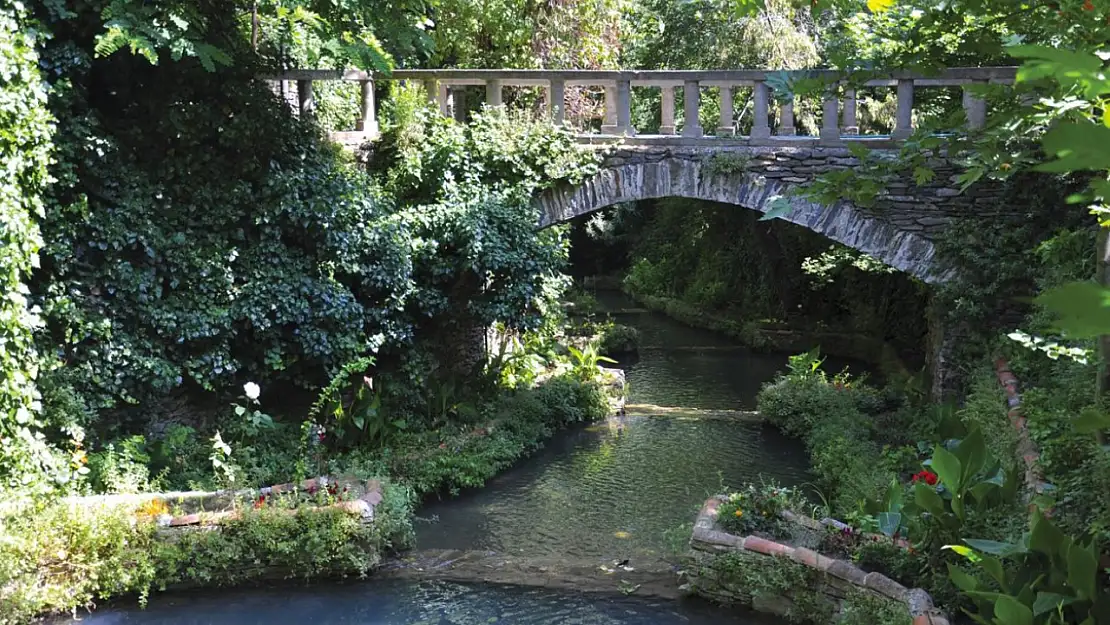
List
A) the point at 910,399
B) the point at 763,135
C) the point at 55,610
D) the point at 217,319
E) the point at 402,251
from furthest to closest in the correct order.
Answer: the point at 910,399
the point at 763,135
the point at 402,251
the point at 217,319
the point at 55,610

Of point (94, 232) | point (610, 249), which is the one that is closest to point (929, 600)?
point (94, 232)

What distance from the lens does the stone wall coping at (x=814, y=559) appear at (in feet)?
17.9

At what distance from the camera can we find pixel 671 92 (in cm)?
1047

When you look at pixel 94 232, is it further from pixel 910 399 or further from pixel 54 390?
pixel 910 399

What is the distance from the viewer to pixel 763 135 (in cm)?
1016

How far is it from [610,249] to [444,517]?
16.7 m

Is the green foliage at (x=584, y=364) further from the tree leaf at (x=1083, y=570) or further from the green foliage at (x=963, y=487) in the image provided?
the tree leaf at (x=1083, y=570)

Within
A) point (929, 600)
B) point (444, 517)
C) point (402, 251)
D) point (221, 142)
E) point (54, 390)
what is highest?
point (221, 142)

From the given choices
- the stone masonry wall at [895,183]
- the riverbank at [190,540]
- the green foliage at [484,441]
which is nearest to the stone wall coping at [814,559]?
the riverbank at [190,540]

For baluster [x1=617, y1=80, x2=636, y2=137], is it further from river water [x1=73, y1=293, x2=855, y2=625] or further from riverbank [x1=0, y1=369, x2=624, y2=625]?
riverbank [x1=0, y1=369, x2=624, y2=625]

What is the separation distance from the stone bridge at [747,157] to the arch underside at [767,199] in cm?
1

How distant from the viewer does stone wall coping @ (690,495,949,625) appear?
5465mm

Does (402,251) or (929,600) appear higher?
(402,251)

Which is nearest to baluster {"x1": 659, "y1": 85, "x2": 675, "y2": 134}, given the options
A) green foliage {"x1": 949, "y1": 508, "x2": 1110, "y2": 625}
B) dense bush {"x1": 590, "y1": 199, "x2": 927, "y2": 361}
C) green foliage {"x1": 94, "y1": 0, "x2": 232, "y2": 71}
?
dense bush {"x1": 590, "y1": 199, "x2": 927, "y2": 361}
